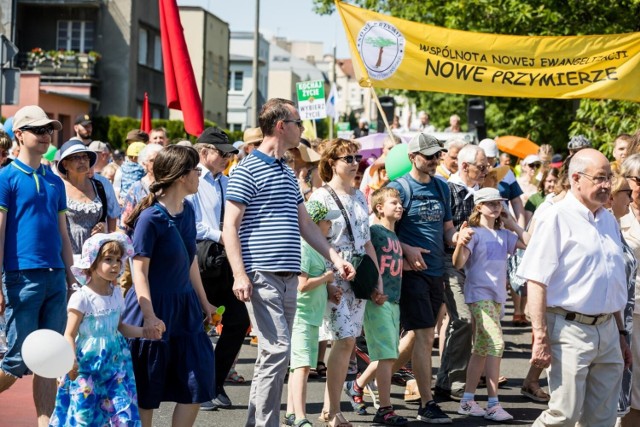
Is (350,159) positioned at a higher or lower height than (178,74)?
lower

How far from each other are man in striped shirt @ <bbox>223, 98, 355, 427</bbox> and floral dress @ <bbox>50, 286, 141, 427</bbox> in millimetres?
910

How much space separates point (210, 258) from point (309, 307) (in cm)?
100

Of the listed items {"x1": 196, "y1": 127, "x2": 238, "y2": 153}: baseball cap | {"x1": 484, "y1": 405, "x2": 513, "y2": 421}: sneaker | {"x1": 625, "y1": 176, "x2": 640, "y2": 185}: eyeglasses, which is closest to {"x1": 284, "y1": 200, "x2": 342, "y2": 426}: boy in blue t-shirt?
{"x1": 196, "y1": 127, "x2": 238, "y2": 153}: baseball cap

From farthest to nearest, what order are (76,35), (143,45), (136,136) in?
(143,45)
(76,35)
(136,136)

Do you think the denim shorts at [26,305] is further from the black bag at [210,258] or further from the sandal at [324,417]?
the sandal at [324,417]

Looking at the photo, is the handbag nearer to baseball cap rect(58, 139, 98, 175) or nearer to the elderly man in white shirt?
baseball cap rect(58, 139, 98, 175)

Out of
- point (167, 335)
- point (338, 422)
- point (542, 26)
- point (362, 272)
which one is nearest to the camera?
point (167, 335)

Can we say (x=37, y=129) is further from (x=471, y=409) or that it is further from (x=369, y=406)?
(x=471, y=409)

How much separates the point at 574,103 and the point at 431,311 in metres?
19.6

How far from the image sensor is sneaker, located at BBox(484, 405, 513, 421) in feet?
29.3

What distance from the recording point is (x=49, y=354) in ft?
19.8

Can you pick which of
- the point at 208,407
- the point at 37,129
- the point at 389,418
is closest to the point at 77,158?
the point at 37,129

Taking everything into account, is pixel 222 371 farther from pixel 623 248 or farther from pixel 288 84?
pixel 288 84

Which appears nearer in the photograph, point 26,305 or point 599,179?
point 599,179
